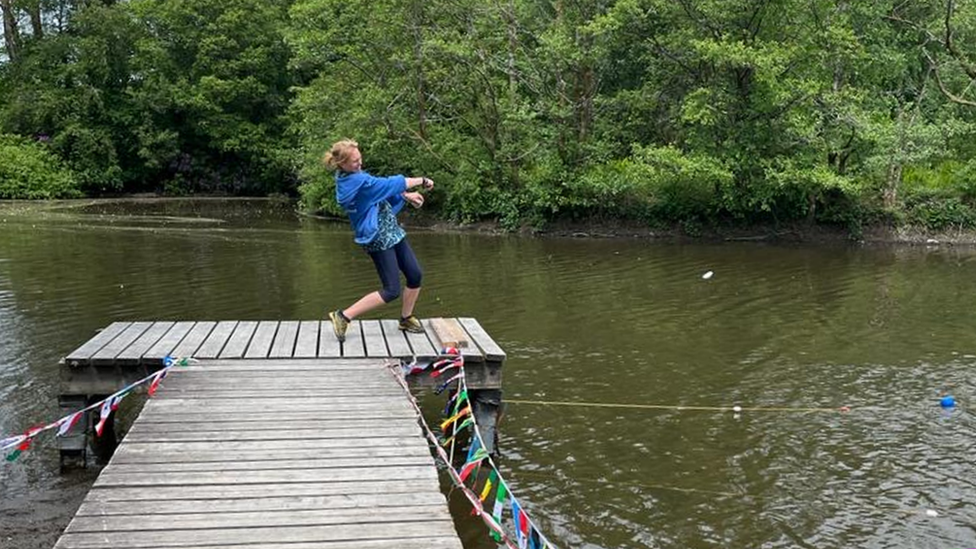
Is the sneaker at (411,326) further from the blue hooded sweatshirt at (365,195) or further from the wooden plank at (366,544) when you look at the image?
the wooden plank at (366,544)

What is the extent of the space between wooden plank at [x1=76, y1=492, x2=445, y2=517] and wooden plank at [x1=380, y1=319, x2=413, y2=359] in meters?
2.86

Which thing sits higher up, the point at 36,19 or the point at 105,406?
the point at 36,19

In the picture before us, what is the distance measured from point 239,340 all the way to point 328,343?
80 centimetres

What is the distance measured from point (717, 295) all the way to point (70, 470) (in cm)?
1069

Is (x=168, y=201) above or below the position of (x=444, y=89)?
below

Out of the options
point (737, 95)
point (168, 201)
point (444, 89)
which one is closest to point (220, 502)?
point (737, 95)

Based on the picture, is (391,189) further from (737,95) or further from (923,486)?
(737,95)

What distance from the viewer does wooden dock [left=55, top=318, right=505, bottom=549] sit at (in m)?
3.95

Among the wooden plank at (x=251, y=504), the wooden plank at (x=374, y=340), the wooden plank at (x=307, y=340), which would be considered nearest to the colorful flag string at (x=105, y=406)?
the wooden plank at (x=307, y=340)

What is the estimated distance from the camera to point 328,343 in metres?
7.75

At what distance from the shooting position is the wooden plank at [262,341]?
7324 mm

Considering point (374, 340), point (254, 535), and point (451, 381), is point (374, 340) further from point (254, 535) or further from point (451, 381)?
point (254, 535)

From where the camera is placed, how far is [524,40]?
28.1 meters

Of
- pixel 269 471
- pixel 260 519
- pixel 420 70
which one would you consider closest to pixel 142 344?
pixel 269 471
